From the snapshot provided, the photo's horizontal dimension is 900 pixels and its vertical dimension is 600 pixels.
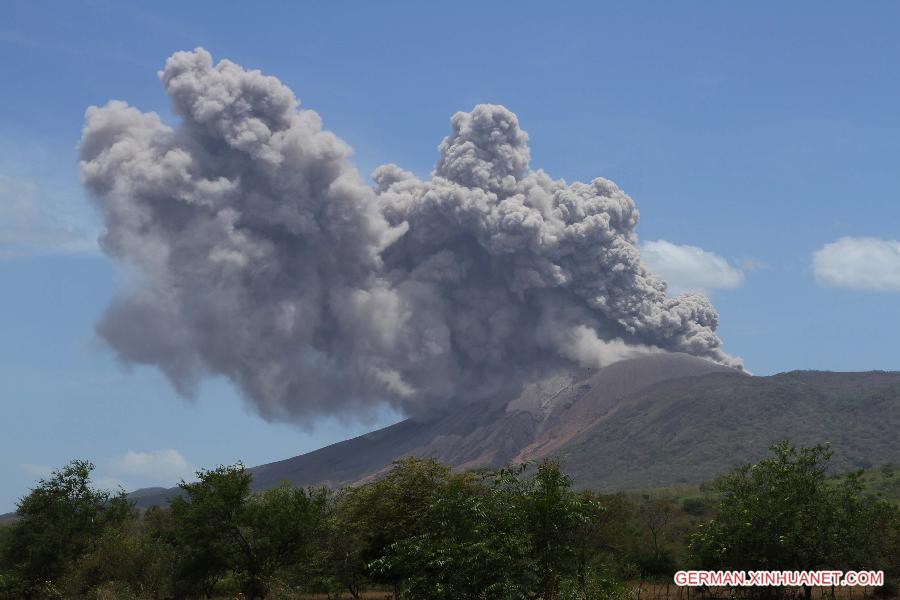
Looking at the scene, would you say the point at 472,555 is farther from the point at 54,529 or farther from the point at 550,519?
the point at 54,529

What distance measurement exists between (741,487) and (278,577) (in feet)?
66.0

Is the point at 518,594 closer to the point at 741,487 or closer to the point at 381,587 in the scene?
the point at 741,487

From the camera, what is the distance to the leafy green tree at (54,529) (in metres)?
52.8

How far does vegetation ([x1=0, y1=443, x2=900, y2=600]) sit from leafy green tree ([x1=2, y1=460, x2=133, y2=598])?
0.08m

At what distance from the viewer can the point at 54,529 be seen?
5362cm

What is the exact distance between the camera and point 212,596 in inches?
2051

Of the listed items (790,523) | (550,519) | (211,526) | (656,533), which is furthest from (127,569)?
(656,533)

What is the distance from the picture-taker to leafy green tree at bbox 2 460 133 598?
52844 millimetres

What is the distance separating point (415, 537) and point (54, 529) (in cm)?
2592

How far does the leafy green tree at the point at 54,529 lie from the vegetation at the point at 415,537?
0.08 meters

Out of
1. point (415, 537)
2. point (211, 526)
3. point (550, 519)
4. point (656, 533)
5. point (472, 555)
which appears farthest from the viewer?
point (656, 533)

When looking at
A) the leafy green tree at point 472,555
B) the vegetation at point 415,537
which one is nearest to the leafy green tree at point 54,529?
the vegetation at point 415,537

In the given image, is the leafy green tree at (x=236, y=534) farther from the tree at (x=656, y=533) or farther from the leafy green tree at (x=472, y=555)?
the tree at (x=656, y=533)

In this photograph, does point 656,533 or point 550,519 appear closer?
point 550,519
